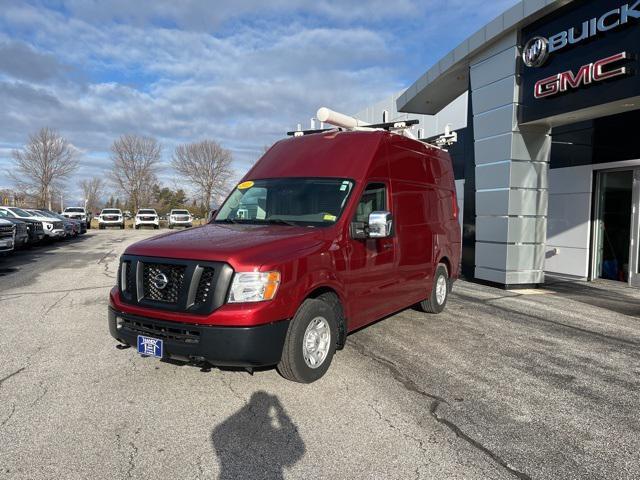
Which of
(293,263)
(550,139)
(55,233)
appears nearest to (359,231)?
(293,263)

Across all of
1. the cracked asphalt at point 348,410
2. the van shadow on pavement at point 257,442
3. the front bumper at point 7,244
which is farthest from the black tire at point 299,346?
the front bumper at point 7,244

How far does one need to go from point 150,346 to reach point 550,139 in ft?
31.0

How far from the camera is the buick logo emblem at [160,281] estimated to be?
3.98 meters

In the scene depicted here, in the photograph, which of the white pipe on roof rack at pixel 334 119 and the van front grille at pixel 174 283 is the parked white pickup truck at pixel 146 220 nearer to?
the white pipe on roof rack at pixel 334 119

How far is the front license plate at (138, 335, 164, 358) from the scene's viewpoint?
12.6 feet

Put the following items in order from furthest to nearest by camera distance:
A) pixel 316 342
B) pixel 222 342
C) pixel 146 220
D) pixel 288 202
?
pixel 146 220
pixel 288 202
pixel 316 342
pixel 222 342

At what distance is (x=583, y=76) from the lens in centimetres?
813

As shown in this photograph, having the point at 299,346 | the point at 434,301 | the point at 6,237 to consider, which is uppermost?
the point at 6,237

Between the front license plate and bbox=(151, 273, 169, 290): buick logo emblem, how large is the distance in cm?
44

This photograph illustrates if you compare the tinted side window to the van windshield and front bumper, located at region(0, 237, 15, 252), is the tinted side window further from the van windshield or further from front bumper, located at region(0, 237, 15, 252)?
front bumper, located at region(0, 237, 15, 252)

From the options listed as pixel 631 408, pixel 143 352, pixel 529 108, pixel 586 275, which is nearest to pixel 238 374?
pixel 143 352

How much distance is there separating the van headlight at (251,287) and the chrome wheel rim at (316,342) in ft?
1.95

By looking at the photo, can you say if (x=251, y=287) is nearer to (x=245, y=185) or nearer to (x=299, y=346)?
(x=299, y=346)

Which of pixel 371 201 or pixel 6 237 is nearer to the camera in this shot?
pixel 371 201
